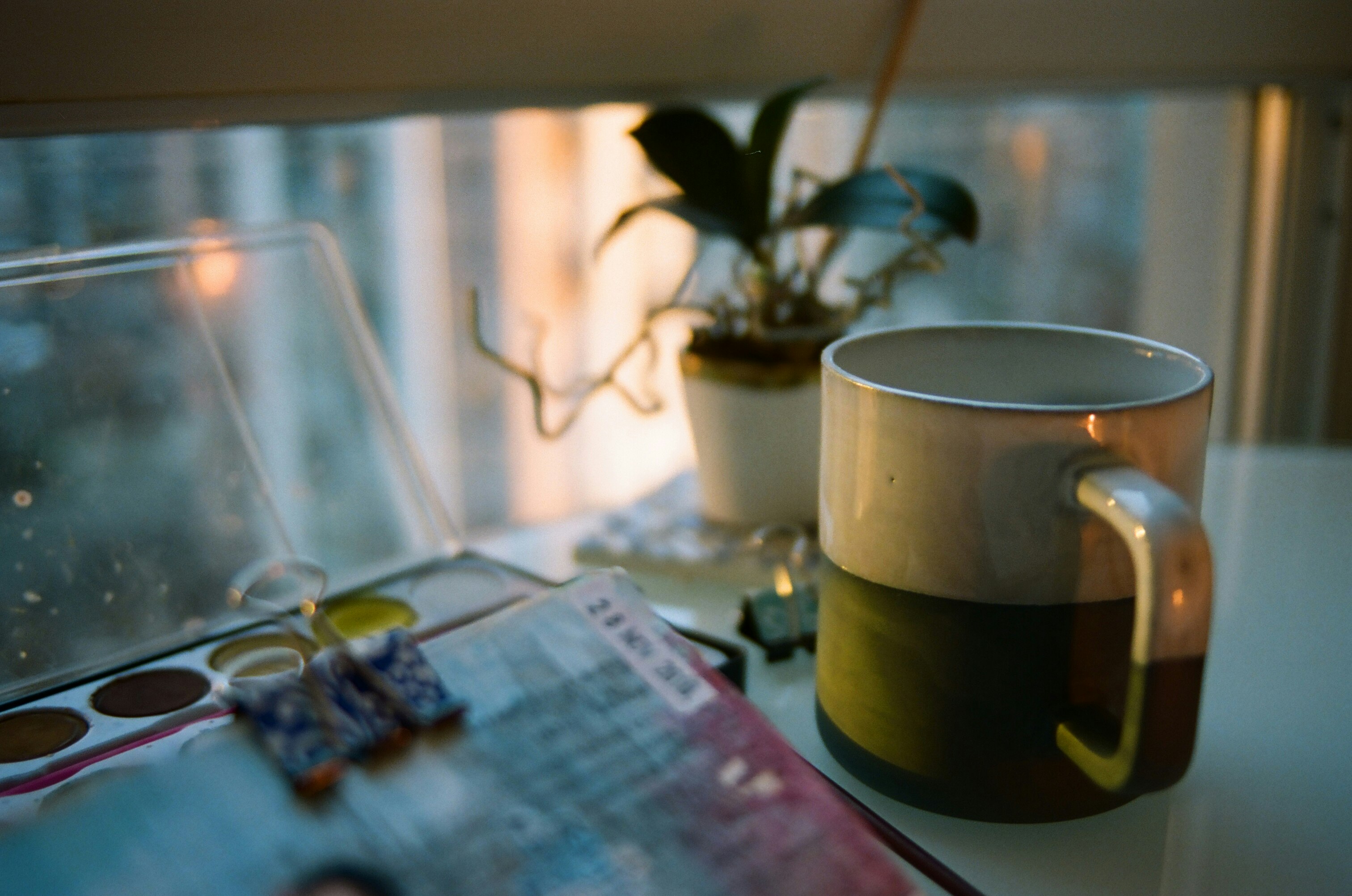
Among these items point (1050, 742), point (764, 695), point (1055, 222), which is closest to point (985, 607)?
point (1050, 742)

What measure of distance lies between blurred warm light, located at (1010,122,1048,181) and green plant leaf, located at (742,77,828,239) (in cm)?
61

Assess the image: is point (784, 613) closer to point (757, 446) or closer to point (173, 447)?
point (757, 446)

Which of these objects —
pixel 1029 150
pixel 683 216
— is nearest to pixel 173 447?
pixel 683 216

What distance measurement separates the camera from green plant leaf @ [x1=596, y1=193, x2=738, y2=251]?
568 mm

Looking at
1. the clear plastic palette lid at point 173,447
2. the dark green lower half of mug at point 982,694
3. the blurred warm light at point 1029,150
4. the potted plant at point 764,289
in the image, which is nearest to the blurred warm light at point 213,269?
the clear plastic palette lid at point 173,447

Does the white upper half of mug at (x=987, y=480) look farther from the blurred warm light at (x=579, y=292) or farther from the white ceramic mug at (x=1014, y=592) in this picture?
the blurred warm light at (x=579, y=292)

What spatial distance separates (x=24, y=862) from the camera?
0.26 meters

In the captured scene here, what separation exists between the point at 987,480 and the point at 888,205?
280 mm

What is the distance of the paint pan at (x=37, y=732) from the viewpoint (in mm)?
391

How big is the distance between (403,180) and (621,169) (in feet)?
0.60

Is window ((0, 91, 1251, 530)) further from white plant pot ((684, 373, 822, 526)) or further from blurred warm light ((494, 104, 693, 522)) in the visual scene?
white plant pot ((684, 373, 822, 526))

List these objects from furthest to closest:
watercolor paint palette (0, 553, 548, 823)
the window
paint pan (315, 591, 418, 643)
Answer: the window
paint pan (315, 591, 418, 643)
watercolor paint palette (0, 553, 548, 823)

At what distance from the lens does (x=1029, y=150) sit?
1.13 m

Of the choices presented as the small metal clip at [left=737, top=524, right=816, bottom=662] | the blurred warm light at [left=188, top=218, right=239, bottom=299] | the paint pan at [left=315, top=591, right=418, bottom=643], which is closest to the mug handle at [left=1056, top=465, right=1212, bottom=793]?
the small metal clip at [left=737, top=524, right=816, bottom=662]
